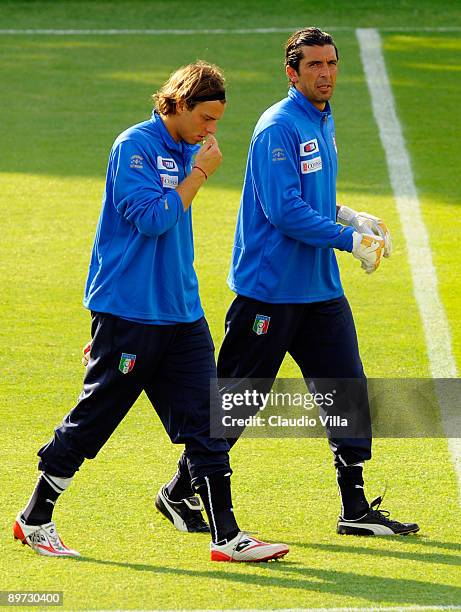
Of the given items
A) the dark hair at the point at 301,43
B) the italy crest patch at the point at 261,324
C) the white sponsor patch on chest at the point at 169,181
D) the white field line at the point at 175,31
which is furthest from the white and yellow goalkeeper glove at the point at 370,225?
the white field line at the point at 175,31

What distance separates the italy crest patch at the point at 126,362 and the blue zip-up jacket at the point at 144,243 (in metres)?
0.14

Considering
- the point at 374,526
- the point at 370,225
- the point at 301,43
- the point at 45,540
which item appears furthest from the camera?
the point at 370,225

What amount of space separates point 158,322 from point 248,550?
94 cm

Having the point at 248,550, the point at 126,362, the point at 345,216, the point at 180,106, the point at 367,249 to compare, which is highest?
the point at 180,106

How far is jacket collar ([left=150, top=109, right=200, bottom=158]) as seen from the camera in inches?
215

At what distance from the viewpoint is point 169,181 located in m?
5.45

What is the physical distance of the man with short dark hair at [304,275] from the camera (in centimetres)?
593

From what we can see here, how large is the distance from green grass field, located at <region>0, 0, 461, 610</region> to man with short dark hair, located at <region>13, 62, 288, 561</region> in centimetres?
24

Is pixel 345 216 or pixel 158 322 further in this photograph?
pixel 345 216

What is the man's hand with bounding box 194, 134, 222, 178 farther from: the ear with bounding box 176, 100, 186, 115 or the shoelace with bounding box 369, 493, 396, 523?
the shoelace with bounding box 369, 493, 396, 523

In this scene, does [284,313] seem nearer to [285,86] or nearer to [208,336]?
[208,336]

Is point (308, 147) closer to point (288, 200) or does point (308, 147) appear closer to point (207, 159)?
point (288, 200)

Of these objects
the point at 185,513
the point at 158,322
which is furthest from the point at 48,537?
the point at 158,322

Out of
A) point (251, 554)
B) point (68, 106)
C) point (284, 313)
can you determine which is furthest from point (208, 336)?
point (68, 106)
